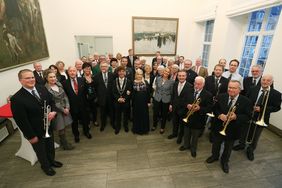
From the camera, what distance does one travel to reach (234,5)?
4.95 m

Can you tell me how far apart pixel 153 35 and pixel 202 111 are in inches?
224

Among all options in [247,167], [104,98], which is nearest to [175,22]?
[104,98]

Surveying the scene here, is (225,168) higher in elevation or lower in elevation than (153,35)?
lower

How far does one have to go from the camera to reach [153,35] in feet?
24.3

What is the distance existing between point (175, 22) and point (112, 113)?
226 inches

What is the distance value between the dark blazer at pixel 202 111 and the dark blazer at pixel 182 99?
185 millimetres

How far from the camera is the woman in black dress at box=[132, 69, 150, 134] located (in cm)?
342

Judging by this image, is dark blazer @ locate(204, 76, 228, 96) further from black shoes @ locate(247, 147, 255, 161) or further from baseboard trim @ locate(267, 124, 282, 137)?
baseboard trim @ locate(267, 124, 282, 137)

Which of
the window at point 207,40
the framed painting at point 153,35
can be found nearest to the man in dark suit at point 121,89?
the framed painting at point 153,35

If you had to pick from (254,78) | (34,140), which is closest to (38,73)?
(34,140)

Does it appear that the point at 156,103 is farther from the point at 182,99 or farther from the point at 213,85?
the point at 213,85

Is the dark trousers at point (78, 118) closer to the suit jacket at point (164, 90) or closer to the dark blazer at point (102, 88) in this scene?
the dark blazer at point (102, 88)

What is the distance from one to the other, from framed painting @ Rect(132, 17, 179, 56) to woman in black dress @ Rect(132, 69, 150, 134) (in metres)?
4.43

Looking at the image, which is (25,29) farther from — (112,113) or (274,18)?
(274,18)
